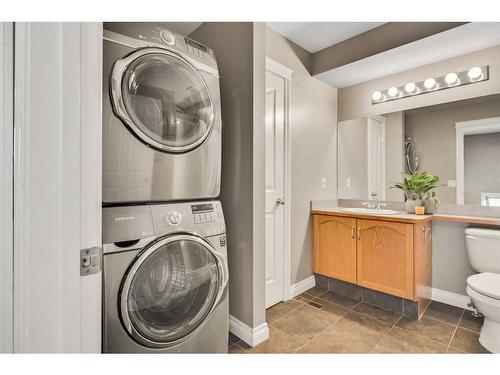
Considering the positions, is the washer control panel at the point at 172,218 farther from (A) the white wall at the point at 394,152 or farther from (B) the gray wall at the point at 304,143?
(A) the white wall at the point at 394,152

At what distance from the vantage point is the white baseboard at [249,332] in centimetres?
169

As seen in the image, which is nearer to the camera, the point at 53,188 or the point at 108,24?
the point at 53,188

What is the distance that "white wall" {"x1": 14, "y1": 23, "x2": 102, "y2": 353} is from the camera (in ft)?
2.08

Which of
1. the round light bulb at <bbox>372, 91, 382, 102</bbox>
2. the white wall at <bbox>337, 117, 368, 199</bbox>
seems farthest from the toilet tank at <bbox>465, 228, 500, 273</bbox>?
the round light bulb at <bbox>372, 91, 382, 102</bbox>

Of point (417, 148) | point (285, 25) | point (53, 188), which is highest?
point (285, 25)

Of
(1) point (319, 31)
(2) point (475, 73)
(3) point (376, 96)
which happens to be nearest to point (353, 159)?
(3) point (376, 96)

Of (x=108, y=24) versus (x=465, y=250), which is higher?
(x=108, y=24)

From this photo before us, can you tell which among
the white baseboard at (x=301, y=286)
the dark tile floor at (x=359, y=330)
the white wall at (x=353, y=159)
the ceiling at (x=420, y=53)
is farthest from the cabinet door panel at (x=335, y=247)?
the ceiling at (x=420, y=53)

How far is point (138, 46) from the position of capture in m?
1.21

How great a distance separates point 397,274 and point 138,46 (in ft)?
7.80

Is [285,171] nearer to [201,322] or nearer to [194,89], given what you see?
[194,89]
